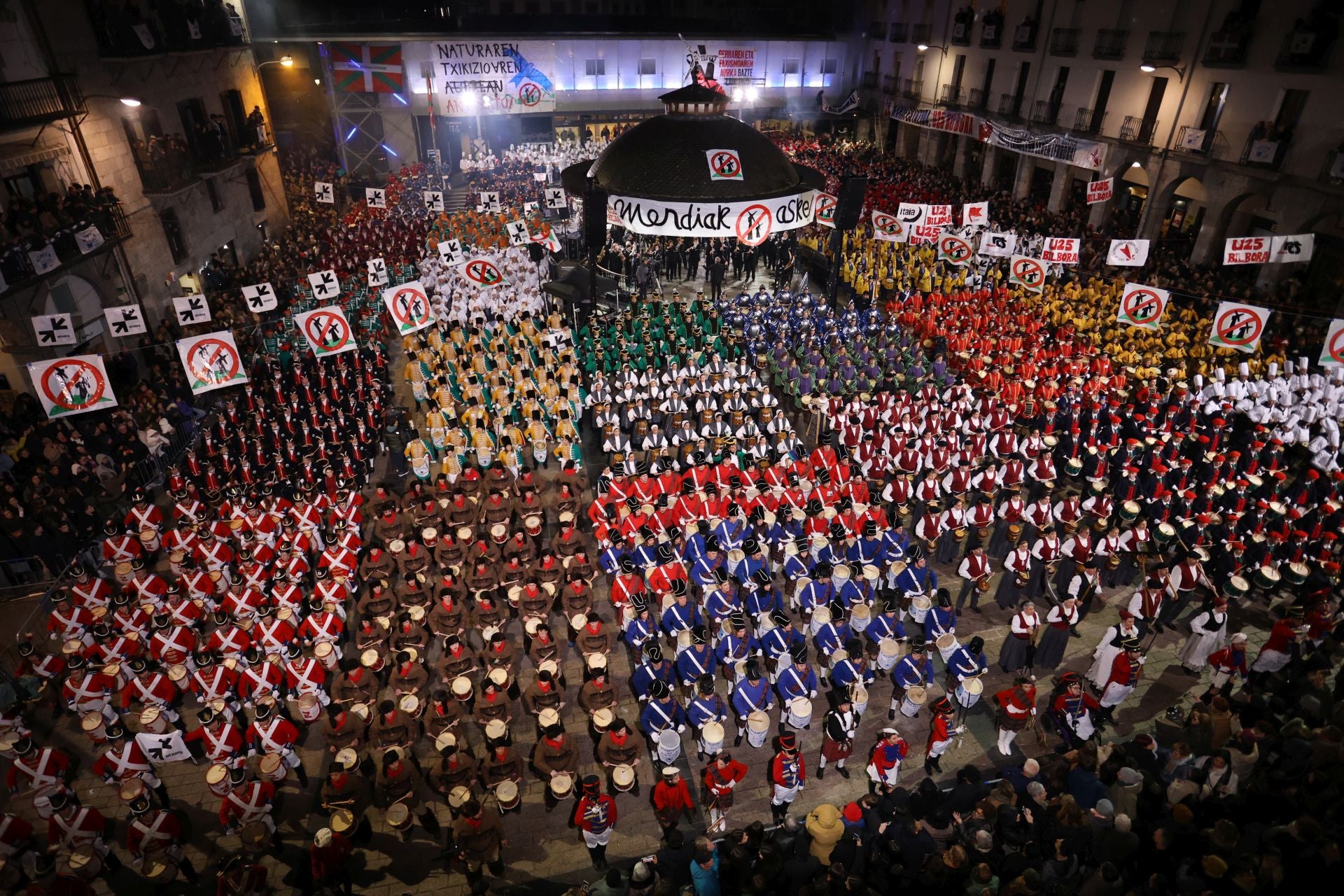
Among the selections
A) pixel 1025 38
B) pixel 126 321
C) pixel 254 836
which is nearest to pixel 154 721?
pixel 254 836

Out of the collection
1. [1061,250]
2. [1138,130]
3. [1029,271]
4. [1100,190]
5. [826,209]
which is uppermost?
[1138,130]

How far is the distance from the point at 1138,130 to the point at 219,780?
3491cm

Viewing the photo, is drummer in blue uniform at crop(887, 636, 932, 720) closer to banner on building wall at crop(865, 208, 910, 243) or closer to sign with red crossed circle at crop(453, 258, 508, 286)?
sign with red crossed circle at crop(453, 258, 508, 286)

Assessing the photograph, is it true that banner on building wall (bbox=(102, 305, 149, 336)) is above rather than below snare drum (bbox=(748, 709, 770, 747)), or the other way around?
above

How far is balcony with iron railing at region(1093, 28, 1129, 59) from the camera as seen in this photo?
2803cm

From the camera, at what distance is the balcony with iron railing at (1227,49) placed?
23.2 metres

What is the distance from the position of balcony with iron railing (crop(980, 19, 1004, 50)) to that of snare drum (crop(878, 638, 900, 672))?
36.2m

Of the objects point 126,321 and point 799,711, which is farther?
point 126,321

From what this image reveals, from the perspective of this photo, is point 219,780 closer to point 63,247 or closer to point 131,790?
point 131,790

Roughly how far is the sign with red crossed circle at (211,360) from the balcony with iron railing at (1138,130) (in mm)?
31692

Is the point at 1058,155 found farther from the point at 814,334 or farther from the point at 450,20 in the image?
the point at 450,20

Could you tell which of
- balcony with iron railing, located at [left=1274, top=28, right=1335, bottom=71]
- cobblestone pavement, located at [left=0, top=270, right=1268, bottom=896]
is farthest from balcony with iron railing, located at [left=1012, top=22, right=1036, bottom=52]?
cobblestone pavement, located at [left=0, top=270, right=1268, bottom=896]

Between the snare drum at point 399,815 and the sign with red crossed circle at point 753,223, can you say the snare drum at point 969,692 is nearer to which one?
the sign with red crossed circle at point 753,223

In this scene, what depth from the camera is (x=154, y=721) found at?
970 centimetres
